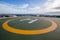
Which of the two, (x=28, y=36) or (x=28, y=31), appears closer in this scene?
(x=28, y=36)

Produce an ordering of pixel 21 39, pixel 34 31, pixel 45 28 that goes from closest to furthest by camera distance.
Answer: pixel 21 39
pixel 34 31
pixel 45 28

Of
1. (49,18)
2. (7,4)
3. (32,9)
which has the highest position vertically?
(7,4)

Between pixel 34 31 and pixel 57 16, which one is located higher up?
pixel 57 16

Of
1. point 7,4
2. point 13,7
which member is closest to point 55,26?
point 13,7

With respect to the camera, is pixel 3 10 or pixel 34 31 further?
pixel 3 10

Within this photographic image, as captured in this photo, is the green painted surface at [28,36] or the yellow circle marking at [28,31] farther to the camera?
the yellow circle marking at [28,31]

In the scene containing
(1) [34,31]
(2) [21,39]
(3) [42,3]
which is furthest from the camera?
(3) [42,3]

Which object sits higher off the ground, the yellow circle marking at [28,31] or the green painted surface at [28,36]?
the yellow circle marking at [28,31]

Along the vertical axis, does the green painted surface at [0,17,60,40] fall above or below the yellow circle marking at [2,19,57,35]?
below

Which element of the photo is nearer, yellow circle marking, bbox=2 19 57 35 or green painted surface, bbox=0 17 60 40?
green painted surface, bbox=0 17 60 40

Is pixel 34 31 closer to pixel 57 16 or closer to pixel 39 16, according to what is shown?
pixel 39 16

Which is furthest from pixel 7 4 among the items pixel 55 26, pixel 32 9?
pixel 55 26
